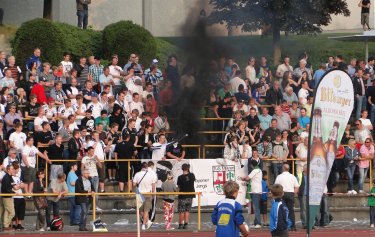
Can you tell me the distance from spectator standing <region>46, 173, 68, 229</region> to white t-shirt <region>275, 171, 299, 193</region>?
5.01m

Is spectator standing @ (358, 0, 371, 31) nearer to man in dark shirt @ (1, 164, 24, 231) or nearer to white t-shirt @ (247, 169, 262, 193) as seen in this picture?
white t-shirt @ (247, 169, 262, 193)

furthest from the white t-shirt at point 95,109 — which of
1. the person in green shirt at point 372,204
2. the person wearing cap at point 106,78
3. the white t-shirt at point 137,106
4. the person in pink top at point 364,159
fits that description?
the person in green shirt at point 372,204

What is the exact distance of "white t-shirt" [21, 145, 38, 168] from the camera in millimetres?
30156

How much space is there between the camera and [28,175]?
98.4 ft

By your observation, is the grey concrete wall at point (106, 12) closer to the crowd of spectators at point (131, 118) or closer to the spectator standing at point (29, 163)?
the crowd of spectators at point (131, 118)

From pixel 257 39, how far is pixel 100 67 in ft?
16.2

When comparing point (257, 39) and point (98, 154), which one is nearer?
point (98, 154)

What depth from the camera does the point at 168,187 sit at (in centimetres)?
3014

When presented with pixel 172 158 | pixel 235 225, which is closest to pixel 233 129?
pixel 172 158

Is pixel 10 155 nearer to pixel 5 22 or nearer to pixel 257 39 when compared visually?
pixel 257 39

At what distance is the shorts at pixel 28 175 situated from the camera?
29969 millimetres

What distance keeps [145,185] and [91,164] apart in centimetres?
153

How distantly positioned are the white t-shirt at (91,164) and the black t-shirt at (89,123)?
1.46m

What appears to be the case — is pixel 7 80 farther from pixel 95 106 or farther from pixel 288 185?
pixel 288 185
